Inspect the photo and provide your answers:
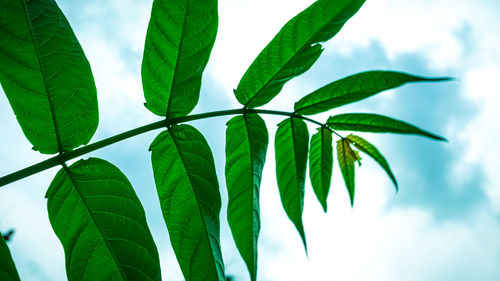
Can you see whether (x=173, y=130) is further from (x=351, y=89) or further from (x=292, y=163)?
(x=351, y=89)

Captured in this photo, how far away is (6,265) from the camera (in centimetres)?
108

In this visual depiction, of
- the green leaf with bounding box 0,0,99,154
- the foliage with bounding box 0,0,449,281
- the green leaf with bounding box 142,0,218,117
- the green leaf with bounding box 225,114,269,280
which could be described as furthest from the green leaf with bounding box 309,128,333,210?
the green leaf with bounding box 0,0,99,154

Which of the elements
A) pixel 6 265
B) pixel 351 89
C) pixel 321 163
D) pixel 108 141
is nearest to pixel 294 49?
pixel 351 89

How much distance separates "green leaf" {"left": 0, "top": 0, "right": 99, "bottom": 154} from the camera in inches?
46.8

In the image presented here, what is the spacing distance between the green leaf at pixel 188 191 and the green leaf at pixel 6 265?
528 millimetres

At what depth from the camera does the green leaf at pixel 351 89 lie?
1.42 metres

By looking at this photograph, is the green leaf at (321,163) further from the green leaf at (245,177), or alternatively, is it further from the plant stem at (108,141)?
the green leaf at (245,177)

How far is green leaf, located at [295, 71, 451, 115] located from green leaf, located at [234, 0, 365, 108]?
0.47 feet

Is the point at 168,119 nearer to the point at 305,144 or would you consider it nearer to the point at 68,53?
the point at 68,53

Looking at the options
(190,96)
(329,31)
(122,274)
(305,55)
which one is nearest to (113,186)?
(122,274)

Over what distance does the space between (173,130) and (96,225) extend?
0.47 metres

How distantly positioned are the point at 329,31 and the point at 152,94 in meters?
0.81

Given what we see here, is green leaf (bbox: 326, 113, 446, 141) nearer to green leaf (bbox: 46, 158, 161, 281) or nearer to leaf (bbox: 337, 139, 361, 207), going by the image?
leaf (bbox: 337, 139, 361, 207)

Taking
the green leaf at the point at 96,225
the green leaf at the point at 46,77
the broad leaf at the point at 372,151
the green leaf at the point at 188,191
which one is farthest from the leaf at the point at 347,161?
the green leaf at the point at 46,77
